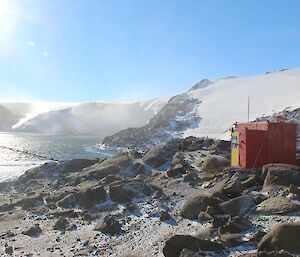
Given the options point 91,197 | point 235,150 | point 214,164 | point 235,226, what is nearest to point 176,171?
point 214,164

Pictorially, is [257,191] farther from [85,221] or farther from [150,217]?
[85,221]

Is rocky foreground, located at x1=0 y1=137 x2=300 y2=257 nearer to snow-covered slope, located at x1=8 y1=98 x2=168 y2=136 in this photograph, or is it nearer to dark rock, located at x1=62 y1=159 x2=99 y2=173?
dark rock, located at x1=62 y1=159 x2=99 y2=173

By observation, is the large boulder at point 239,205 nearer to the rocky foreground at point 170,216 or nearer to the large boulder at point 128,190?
the rocky foreground at point 170,216

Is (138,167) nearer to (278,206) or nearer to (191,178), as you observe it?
(191,178)

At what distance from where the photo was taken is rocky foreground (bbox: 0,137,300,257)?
30.5 ft

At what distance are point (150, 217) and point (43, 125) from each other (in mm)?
146723

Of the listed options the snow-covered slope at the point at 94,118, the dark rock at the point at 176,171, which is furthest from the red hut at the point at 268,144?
the snow-covered slope at the point at 94,118

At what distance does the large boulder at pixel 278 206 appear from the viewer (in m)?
10.9

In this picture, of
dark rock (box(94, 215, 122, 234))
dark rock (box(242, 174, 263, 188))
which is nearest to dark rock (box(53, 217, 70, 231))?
dark rock (box(94, 215, 122, 234))

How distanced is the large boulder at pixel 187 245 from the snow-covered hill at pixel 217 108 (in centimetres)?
4243

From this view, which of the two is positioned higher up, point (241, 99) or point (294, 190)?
point (241, 99)

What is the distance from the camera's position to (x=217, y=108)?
73.2 m

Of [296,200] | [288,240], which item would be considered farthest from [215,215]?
[288,240]

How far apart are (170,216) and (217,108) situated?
6199 cm
